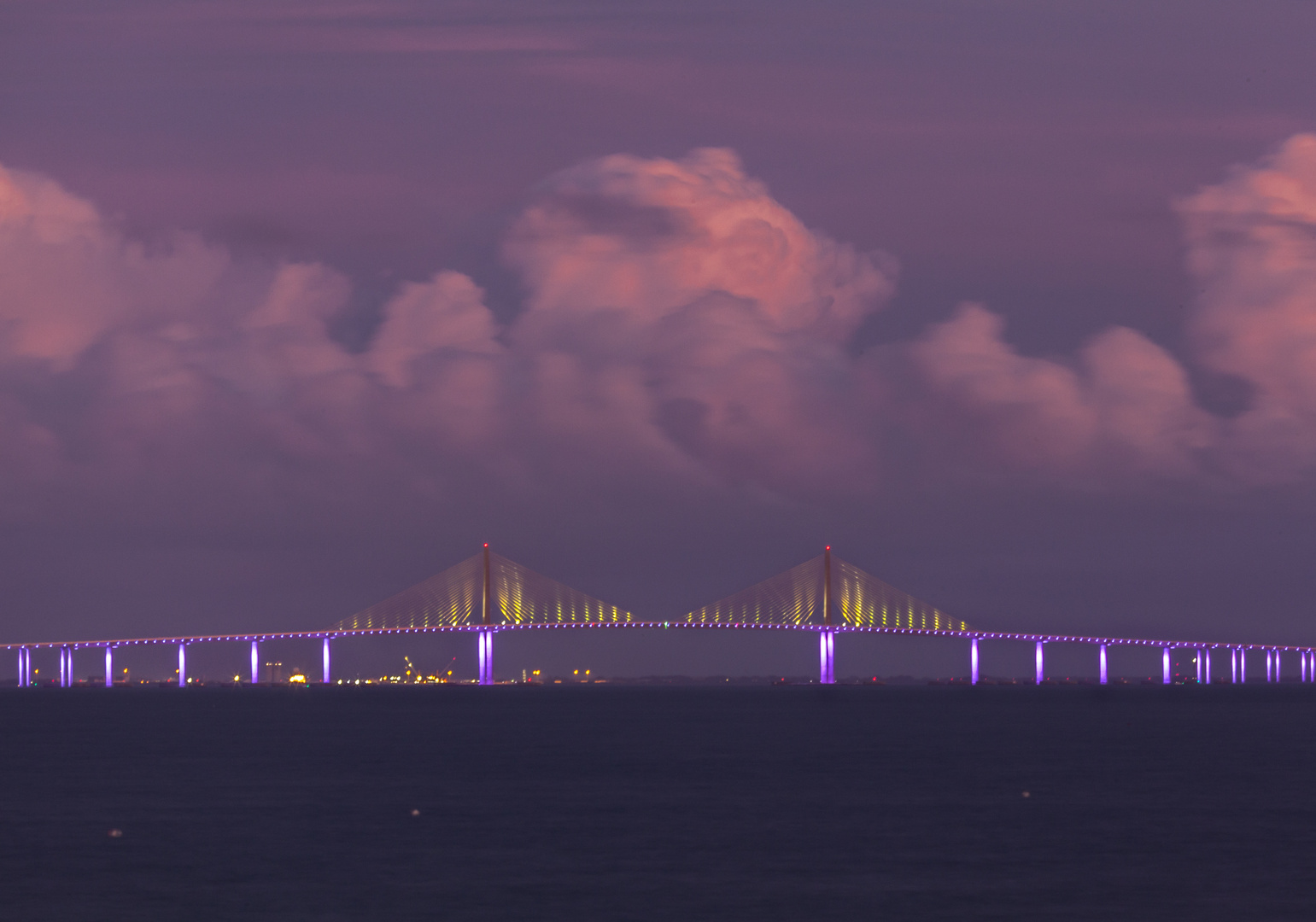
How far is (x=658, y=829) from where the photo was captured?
197 ft

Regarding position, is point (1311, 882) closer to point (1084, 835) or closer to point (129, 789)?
point (1084, 835)

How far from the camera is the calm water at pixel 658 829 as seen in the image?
45.1 m

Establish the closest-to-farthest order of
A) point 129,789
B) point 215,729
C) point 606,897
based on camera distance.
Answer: point 606,897 → point 129,789 → point 215,729

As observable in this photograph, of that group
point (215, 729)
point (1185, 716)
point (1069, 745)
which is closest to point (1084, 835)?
point (1069, 745)

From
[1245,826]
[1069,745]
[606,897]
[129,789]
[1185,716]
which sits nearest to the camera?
[606,897]

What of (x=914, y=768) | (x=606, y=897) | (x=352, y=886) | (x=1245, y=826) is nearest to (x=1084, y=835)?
(x=1245, y=826)

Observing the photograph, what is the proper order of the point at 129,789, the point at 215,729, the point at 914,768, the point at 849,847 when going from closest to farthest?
the point at 849,847 → the point at 129,789 → the point at 914,768 → the point at 215,729

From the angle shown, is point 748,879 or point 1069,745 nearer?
point 748,879

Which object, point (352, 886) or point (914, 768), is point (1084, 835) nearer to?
point (352, 886)

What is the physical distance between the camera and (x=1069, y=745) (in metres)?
110

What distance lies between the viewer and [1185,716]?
165 m

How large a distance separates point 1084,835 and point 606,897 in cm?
1948

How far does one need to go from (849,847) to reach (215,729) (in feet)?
298

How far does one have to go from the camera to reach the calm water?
148 ft
